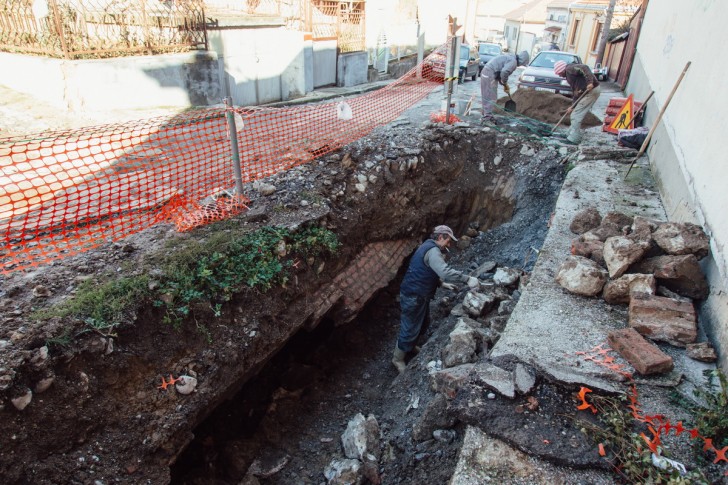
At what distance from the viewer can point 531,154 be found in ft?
24.5

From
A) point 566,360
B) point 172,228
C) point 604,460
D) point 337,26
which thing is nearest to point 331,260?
point 172,228

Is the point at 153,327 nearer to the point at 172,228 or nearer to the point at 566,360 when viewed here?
the point at 172,228

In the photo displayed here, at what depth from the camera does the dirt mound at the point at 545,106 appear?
921cm

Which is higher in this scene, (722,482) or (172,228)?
(172,228)

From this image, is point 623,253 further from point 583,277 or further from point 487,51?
point 487,51

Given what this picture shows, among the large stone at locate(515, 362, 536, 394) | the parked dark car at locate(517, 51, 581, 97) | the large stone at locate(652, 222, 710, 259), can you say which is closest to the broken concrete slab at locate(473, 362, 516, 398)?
the large stone at locate(515, 362, 536, 394)

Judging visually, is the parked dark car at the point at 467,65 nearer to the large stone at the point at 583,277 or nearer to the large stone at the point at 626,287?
the large stone at the point at 583,277

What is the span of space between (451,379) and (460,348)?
2.24 feet

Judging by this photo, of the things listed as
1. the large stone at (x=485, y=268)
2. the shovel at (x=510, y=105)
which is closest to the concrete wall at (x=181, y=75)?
the shovel at (x=510, y=105)

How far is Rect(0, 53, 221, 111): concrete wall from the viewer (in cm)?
778

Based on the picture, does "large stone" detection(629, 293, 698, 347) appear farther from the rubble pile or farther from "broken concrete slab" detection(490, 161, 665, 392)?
"broken concrete slab" detection(490, 161, 665, 392)

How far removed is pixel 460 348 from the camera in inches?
153

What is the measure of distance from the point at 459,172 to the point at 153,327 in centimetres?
551

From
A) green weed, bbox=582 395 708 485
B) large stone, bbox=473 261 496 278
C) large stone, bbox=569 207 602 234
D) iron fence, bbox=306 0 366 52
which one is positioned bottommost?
large stone, bbox=473 261 496 278
